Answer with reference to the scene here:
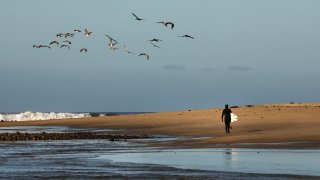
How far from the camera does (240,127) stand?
5388 centimetres

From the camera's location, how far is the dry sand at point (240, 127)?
3534cm

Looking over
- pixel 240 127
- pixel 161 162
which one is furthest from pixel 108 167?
pixel 240 127

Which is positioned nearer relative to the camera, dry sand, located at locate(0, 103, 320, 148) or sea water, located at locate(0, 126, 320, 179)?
sea water, located at locate(0, 126, 320, 179)

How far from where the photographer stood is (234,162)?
24.6 metres

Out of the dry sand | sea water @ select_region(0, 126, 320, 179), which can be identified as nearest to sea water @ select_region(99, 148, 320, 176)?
sea water @ select_region(0, 126, 320, 179)

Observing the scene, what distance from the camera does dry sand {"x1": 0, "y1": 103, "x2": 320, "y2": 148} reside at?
35344 millimetres

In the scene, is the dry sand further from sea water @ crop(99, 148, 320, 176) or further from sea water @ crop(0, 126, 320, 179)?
sea water @ crop(0, 126, 320, 179)

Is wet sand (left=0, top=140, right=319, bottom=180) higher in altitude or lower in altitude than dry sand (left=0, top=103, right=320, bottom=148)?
lower

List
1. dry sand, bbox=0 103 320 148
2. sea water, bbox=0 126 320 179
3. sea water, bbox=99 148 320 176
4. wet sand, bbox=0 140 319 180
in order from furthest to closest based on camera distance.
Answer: dry sand, bbox=0 103 320 148 → sea water, bbox=99 148 320 176 → sea water, bbox=0 126 320 179 → wet sand, bbox=0 140 319 180

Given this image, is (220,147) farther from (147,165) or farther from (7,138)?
(7,138)

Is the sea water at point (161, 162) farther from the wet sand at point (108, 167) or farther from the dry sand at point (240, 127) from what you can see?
the dry sand at point (240, 127)

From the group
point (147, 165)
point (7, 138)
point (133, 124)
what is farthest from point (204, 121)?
point (147, 165)

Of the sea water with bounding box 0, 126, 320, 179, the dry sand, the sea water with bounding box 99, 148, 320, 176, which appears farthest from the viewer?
the dry sand

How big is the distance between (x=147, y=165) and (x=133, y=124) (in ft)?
154
